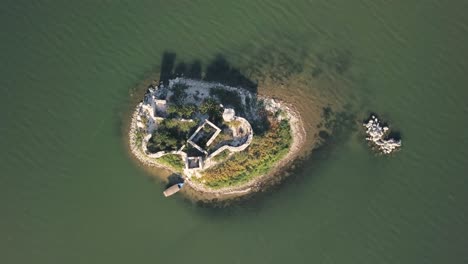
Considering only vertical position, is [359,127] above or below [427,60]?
below

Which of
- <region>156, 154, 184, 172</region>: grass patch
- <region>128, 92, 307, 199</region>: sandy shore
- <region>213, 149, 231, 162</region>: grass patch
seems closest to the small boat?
<region>128, 92, 307, 199</region>: sandy shore

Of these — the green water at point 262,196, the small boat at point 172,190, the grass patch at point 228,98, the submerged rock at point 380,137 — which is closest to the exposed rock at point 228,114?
the grass patch at point 228,98

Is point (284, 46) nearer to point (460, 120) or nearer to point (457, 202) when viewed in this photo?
point (460, 120)

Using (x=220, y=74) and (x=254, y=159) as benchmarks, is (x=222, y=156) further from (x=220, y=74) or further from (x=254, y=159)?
(x=220, y=74)

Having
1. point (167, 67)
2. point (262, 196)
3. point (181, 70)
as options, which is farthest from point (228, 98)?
point (262, 196)

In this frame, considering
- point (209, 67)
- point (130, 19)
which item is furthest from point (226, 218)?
point (130, 19)

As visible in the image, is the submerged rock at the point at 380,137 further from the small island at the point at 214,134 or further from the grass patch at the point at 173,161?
the grass patch at the point at 173,161

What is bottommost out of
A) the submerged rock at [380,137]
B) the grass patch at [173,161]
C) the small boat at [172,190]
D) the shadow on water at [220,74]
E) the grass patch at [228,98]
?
the small boat at [172,190]
